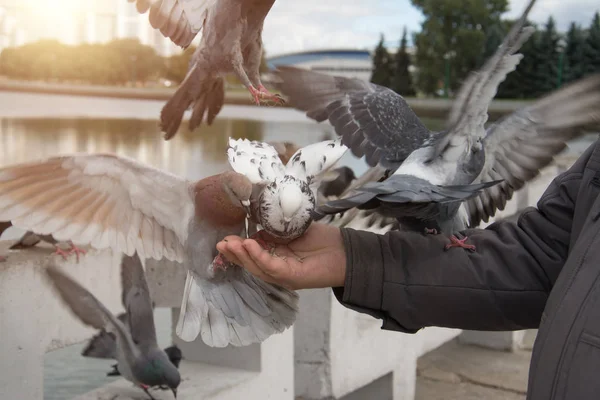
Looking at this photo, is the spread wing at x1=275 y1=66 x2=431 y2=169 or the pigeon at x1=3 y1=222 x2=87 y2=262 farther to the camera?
the pigeon at x1=3 y1=222 x2=87 y2=262

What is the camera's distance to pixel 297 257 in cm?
141

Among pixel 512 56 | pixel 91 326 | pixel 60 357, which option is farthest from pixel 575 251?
pixel 60 357

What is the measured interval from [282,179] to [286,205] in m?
0.05

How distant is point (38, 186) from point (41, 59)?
68 cm

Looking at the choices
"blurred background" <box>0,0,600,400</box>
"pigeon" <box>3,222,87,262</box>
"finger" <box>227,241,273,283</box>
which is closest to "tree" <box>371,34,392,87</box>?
"blurred background" <box>0,0,600,400</box>

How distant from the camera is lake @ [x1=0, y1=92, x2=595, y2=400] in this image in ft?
6.84

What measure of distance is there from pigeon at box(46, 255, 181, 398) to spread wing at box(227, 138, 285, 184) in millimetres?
1109

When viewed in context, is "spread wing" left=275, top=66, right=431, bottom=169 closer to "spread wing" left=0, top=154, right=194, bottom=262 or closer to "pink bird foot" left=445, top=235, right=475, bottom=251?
"pink bird foot" left=445, top=235, right=475, bottom=251

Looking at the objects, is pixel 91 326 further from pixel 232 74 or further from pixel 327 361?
pixel 327 361

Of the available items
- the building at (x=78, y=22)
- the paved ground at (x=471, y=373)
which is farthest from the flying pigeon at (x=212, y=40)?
the paved ground at (x=471, y=373)

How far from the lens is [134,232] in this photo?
166 centimetres

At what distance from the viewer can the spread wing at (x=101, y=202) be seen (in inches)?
58.7

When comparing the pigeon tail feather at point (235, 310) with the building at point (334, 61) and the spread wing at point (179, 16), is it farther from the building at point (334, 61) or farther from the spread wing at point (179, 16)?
the building at point (334, 61)

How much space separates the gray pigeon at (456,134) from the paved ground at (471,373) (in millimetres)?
2630
